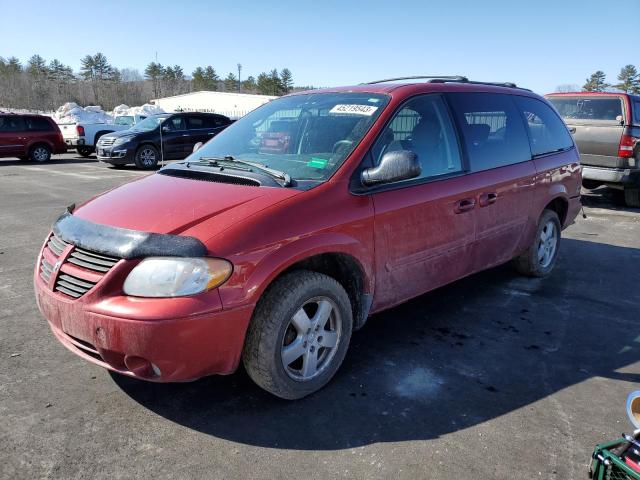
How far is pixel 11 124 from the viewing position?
16719mm

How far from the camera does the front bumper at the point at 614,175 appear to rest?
8945 millimetres

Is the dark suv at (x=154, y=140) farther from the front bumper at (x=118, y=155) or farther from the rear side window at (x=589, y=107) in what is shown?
the rear side window at (x=589, y=107)

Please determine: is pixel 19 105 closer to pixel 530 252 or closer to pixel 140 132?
pixel 140 132

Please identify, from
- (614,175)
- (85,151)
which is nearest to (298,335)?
(614,175)

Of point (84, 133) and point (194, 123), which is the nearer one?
point (194, 123)

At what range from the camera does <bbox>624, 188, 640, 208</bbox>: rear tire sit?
945 cm

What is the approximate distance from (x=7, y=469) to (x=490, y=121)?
13.3ft

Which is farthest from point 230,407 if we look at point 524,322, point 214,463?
point 524,322

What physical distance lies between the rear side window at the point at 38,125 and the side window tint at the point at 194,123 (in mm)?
5357

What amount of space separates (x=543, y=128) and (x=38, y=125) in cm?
1725

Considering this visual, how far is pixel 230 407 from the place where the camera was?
286 cm

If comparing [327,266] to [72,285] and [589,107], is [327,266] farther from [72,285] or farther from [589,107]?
[589,107]

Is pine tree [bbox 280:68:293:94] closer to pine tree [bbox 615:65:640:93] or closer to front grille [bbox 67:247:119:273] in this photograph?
pine tree [bbox 615:65:640:93]

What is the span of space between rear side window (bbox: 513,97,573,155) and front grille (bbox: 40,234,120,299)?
391 cm
